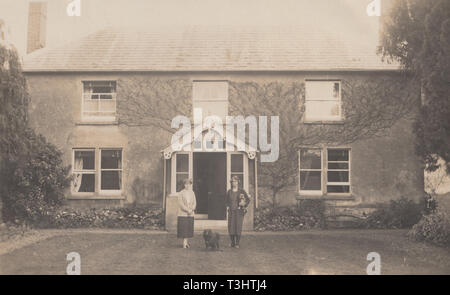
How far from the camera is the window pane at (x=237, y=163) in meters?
17.3

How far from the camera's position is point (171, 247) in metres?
12.6

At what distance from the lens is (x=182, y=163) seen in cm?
1734

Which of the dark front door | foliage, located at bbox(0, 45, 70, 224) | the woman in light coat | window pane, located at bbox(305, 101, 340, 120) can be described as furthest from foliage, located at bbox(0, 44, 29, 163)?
window pane, located at bbox(305, 101, 340, 120)

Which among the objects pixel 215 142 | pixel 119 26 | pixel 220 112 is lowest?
pixel 215 142

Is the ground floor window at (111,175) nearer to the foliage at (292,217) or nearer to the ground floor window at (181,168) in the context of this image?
the ground floor window at (181,168)

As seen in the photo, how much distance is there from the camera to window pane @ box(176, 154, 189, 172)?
56.8 feet

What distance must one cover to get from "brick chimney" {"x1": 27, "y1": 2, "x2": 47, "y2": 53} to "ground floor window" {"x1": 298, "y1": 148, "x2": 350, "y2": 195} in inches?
495

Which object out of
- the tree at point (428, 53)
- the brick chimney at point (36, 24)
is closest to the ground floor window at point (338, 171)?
the tree at point (428, 53)

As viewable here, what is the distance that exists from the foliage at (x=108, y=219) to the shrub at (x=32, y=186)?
41 cm
